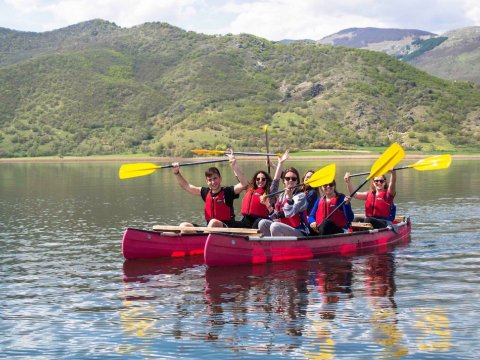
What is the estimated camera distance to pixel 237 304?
13828mm

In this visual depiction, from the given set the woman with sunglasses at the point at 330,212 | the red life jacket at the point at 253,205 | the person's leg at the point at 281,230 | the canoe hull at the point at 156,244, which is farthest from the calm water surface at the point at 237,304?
the red life jacket at the point at 253,205

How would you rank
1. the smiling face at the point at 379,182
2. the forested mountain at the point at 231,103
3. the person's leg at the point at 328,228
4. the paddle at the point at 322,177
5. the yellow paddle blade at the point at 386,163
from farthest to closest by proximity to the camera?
the forested mountain at the point at 231,103
the smiling face at the point at 379,182
the yellow paddle blade at the point at 386,163
the person's leg at the point at 328,228
the paddle at the point at 322,177

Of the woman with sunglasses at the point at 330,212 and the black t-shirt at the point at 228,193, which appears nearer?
the black t-shirt at the point at 228,193

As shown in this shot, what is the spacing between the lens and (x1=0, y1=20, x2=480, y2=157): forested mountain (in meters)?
130

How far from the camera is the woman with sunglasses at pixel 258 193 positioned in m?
18.0

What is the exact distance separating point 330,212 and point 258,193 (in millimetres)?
2005

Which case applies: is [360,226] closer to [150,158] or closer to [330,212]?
[330,212]

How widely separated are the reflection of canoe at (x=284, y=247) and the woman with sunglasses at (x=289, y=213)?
12.3 inches

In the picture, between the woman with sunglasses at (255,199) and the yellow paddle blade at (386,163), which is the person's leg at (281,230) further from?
the yellow paddle blade at (386,163)

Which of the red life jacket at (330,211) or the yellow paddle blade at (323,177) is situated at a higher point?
the yellow paddle blade at (323,177)

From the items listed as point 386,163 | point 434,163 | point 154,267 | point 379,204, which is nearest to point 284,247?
point 154,267

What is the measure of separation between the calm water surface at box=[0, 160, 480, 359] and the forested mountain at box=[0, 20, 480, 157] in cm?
9130

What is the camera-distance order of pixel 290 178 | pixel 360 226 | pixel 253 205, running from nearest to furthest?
pixel 290 178 < pixel 253 205 < pixel 360 226

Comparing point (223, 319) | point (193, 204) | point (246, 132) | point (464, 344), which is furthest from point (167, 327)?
point (246, 132)
